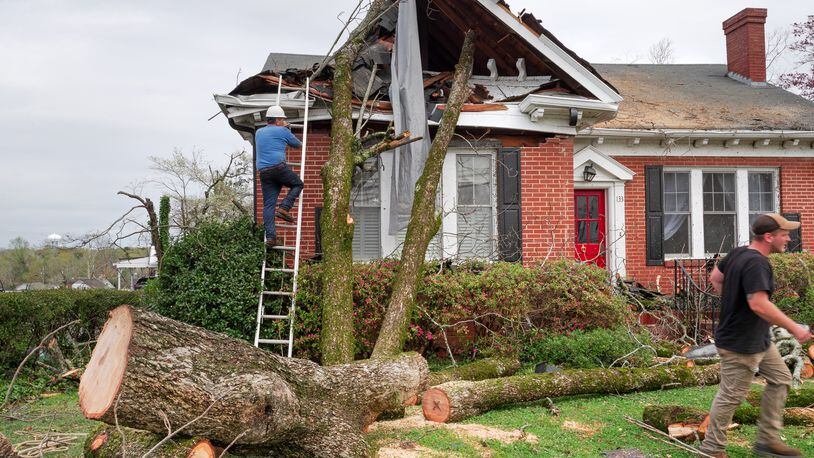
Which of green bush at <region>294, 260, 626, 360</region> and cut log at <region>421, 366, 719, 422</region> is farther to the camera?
green bush at <region>294, 260, 626, 360</region>

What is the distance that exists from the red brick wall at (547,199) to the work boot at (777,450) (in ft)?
18.7

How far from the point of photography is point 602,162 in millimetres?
11867

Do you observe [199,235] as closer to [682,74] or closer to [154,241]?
[154,241]

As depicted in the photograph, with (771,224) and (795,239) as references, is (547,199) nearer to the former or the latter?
(771,224)

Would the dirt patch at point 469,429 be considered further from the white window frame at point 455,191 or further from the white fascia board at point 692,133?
the white fascia board at point 692,133

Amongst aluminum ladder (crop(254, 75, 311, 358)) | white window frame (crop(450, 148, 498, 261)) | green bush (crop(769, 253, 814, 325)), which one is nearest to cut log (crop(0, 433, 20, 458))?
aluminum ladder (crop(254, 75, 311, 358))

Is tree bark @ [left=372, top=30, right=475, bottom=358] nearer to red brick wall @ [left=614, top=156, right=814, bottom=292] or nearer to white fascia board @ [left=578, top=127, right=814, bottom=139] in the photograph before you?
white fascia board @ [left=578, top=127, right=814, bottom=139]

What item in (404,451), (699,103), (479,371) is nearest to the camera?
(404,451)

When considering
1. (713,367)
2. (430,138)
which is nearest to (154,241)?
(430,138)

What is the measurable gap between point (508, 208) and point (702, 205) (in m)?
5.15

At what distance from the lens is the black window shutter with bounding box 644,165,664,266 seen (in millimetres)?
12531

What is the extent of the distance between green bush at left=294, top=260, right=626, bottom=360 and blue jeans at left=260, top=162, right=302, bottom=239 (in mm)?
803

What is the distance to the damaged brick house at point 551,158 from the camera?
10008 mm

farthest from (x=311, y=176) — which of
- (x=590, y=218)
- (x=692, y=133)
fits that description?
(x=692, y=133)
